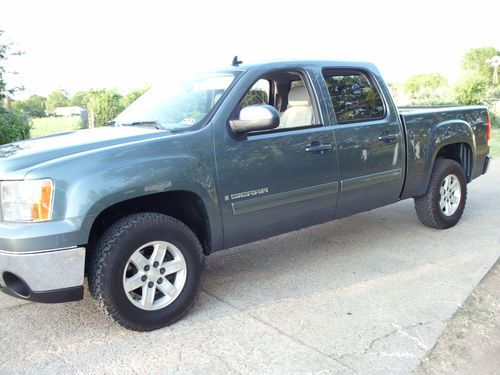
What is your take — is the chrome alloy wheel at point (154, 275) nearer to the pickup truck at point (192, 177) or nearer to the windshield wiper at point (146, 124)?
the pickup truck at point (192, 177)

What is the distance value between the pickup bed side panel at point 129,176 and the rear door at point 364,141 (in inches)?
53.0

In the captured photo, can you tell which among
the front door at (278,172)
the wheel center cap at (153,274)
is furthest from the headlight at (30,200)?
the front door at (278,172)

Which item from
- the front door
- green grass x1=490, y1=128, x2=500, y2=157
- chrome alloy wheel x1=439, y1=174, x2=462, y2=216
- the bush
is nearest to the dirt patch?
the front door

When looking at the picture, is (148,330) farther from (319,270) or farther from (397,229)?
(397,229)

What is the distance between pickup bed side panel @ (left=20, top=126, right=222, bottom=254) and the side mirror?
222mm

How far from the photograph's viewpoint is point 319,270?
4.31 m

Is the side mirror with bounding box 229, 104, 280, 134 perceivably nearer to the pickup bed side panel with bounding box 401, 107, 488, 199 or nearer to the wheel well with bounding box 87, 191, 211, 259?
the wheel well with bounding box 87, 191, 211, 259

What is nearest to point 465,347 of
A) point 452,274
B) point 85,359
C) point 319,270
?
point 452,274

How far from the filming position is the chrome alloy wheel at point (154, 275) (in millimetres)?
3158

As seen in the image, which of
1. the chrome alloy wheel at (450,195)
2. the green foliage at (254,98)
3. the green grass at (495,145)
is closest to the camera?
the green foliage at (254,98)

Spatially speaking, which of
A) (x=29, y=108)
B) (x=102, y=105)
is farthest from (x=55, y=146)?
(x=29, y=108)

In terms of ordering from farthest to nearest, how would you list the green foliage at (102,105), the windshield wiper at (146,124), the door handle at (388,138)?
the green foliage at (102,105) → the door handle at (388,138) → the windshield wiper at (146,124)

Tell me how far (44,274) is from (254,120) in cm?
171

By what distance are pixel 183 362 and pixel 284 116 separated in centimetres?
235
